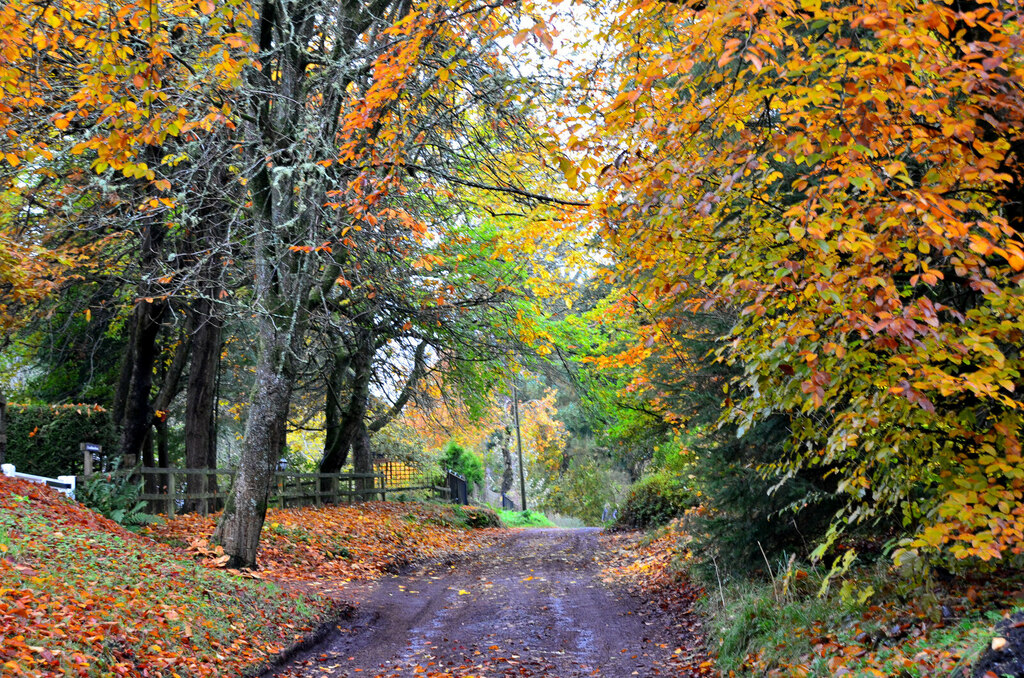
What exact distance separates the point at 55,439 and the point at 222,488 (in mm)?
3549

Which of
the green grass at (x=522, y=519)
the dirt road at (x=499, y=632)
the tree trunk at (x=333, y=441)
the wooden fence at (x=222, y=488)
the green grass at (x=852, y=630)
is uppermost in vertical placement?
the tree trunk at (x=333, y=441)

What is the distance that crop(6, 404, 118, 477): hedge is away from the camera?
1242cm

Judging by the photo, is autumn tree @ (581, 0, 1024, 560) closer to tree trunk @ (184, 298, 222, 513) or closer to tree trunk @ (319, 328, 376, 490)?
tree trunk @ (319, 328, 376, 490)

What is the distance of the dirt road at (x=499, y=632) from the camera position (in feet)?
22.2

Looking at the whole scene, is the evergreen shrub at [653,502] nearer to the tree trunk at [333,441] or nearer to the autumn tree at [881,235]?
the tree trunk at [333,441]

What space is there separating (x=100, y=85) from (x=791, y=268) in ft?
18.3

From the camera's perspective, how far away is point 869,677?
4.61 m

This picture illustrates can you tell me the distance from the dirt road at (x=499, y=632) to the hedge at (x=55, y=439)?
5.53 metres

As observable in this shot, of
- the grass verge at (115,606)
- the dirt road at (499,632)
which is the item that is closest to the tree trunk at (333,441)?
the dirt road at (499,632)

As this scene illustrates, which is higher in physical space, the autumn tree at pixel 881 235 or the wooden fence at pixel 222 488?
the autumn tree at pixel 881 235

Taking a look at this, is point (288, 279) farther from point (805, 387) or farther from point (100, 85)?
point (805, 387)

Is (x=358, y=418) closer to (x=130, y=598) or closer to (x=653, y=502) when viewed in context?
(x=653, y=502)

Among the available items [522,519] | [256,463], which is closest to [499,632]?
[256,463]

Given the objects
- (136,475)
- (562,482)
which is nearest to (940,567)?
(136,475)
